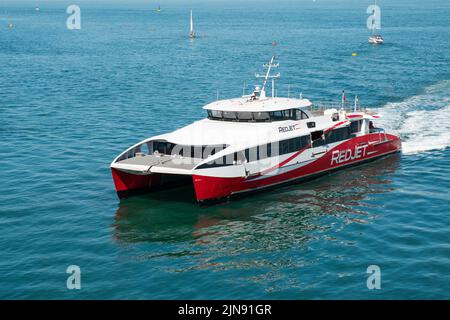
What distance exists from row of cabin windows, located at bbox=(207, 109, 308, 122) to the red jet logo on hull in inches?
147

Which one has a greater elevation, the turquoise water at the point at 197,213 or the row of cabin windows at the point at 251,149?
the row of cabin windows at the point at 251,149

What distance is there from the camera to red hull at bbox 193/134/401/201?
124 feet

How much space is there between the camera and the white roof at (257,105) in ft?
140

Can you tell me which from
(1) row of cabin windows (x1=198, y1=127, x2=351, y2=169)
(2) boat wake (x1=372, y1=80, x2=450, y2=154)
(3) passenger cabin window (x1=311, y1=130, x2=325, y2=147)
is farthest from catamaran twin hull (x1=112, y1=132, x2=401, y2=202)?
(2) boat wake (x1=372, y1=80, x2=450, y2=154)

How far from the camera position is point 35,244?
107ft

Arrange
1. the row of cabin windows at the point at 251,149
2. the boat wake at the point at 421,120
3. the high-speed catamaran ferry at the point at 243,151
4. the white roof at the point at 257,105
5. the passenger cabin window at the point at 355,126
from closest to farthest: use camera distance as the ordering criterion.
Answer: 1. the high-speed catamaran ferry at the point at 243,151
2. the row of cabin windows at the point at 251,149
3. the white roof at the point at 257,105
4. the passenger cabin window at the point at 355,126
5. the boat wake at the point at 421,120

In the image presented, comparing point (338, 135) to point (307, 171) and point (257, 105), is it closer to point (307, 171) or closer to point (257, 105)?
point (307, 171)

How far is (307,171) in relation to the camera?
144 feet

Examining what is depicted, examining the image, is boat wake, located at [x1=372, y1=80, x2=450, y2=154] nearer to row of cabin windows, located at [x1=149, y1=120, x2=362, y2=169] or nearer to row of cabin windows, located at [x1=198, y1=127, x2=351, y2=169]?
row of cabin windows, located at [x1=198, y1=127, x2=351, y2=169]

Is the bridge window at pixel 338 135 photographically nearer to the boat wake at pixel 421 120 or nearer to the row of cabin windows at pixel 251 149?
the row of cabin windows at pixel 251 149

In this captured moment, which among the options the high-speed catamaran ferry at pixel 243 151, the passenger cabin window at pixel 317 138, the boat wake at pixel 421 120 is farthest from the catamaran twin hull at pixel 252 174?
the boat wake at pixel 421 120

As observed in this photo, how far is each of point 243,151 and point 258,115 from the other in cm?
463

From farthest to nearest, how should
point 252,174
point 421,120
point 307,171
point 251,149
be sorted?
1. point 421,120
2. point 307,171
3. point 252,174
4. point 251,149

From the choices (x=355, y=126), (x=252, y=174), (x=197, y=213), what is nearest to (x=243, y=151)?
(x=252, y=174)
